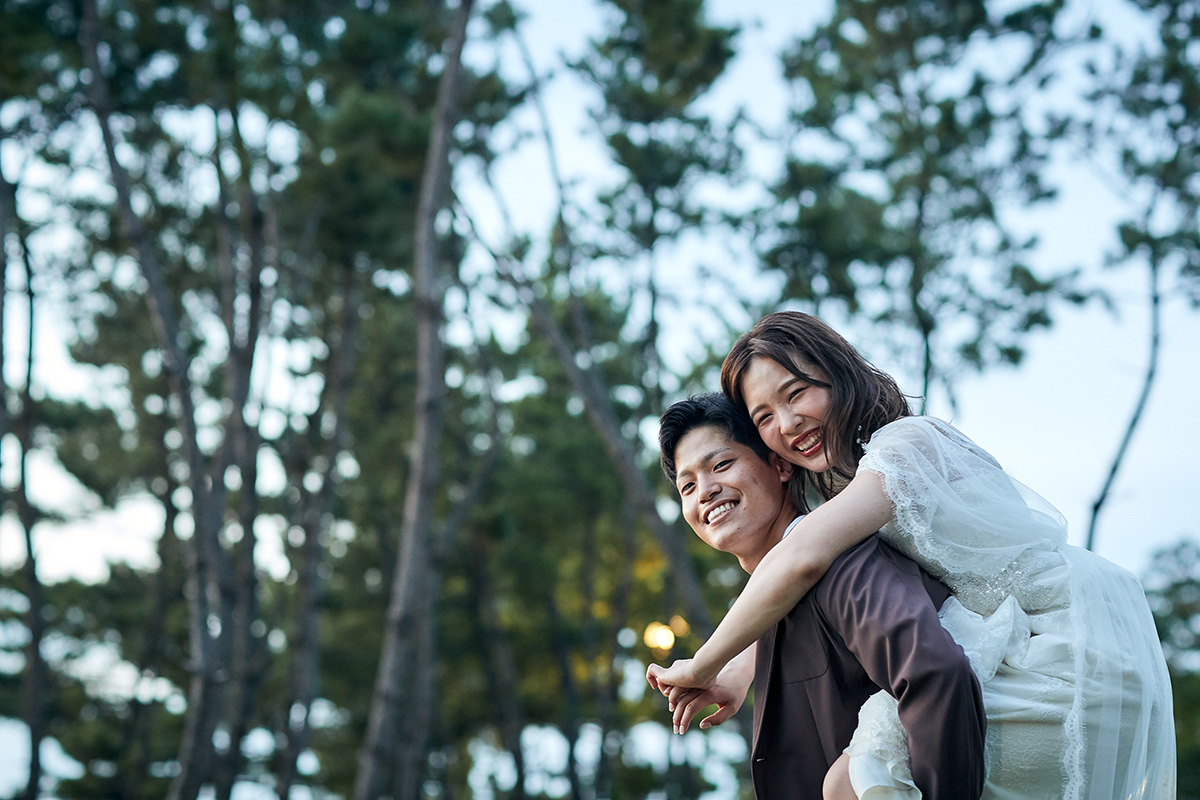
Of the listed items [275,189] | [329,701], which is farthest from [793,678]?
[329,701]

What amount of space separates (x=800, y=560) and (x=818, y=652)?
16cm

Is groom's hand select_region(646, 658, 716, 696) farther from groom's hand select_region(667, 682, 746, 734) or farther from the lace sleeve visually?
the lace sleeve

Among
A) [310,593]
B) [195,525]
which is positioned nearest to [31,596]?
[310,593]

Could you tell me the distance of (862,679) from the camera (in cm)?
151

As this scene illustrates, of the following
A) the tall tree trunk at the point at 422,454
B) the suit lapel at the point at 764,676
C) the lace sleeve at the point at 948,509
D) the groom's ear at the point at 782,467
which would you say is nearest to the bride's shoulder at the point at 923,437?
the lace sleeve at the point at 948,509

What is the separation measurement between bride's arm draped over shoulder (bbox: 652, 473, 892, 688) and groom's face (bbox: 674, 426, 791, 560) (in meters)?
0.31

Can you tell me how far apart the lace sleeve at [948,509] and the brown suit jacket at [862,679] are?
0.15ft

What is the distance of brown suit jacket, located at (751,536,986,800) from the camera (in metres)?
1.32

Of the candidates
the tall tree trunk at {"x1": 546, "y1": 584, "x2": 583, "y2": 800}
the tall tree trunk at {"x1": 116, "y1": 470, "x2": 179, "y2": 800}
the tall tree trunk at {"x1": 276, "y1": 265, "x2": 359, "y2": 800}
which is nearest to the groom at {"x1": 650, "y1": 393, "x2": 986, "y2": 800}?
the tall tree trunk at {"x1": 276, "y1": 265, "x2": 359, "y2": 800}

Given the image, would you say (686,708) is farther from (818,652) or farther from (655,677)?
(818,652)

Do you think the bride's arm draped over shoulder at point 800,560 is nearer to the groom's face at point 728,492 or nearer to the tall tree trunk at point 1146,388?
the groom's face at point 728,492

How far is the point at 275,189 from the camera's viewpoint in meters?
10.5

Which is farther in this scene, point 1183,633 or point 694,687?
point 1183,633

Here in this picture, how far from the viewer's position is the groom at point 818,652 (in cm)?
132
